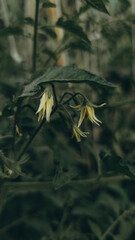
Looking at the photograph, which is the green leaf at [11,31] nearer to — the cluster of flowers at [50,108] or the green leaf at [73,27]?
the green leaf at [73,27]

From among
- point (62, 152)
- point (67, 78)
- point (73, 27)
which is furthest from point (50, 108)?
point (62, 152)

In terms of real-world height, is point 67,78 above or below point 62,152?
above

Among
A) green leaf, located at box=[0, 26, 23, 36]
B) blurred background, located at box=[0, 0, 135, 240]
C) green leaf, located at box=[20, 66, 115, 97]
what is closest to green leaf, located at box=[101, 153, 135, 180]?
blurred background, located at box=[0, 0, 135, 240]

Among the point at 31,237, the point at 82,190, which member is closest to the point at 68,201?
the point at 82,190

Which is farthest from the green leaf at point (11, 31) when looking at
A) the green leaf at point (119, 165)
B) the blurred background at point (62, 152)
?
the green leaf at point (119, 165)

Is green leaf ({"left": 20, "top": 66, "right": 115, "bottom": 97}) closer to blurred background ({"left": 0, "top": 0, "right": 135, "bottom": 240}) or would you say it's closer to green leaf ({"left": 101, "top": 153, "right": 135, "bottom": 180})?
blurred background ({"left": 0, "top": 0, "right": 135, "bottom": 240})

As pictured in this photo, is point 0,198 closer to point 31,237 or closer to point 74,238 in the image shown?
point 74,238

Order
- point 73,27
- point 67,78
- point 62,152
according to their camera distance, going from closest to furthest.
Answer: point 67,78 < point 73,27 < point 62,152

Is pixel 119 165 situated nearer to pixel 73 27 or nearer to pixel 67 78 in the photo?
pixel 67 78
